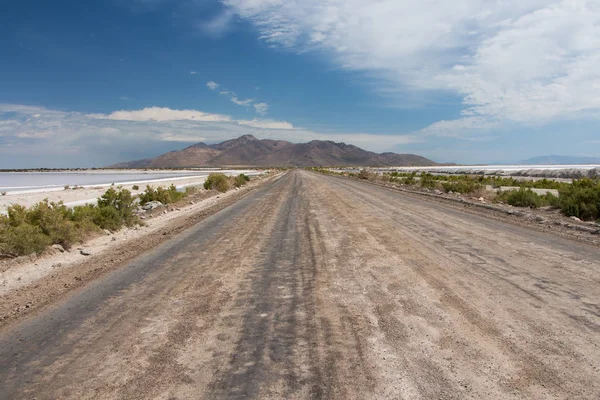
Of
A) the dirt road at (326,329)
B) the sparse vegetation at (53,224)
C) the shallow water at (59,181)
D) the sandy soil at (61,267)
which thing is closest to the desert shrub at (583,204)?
the dirt road at (326,329)

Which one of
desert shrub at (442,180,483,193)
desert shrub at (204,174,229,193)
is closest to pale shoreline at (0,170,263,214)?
desert shrub at (204,174,229,193)

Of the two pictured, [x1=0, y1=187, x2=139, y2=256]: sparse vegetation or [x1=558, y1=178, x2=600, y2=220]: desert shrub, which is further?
[x1=558, y1=178, x2=600, y2=220]: desert shrub

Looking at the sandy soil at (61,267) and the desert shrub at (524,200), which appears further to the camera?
the desert shrub at (524,200)

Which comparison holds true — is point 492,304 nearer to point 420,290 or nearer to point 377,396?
point 420,290

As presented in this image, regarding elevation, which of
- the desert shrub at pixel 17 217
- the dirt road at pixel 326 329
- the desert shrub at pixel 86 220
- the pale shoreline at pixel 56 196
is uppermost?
the desert shrub at pixel 17 217

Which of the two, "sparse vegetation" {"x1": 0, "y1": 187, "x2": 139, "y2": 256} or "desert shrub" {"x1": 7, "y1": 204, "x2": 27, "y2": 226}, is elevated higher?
"desert shrub" {"x1": 7, "y1": 204, "x2": 27, "y2": 226}

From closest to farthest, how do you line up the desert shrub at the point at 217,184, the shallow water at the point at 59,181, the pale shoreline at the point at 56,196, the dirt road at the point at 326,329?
1. the dirt road at the point at 326,329
2. the pale shoreline at the point at 56,196
3. the desert shrub at the point at 217,184
4. the shallow water at the point at 59,181

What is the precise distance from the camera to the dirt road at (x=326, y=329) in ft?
10.4

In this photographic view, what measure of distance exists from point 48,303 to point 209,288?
2.38 metres

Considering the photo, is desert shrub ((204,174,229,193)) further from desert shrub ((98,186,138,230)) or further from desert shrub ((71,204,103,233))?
desert shrub ((71,204,103,233))

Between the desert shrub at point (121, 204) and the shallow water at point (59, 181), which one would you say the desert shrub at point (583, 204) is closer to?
the desert shrub at point (121, 204)

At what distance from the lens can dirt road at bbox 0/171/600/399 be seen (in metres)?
3.16

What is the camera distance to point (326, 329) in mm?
4164

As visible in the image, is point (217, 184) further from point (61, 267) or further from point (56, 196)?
point (61, 267)
